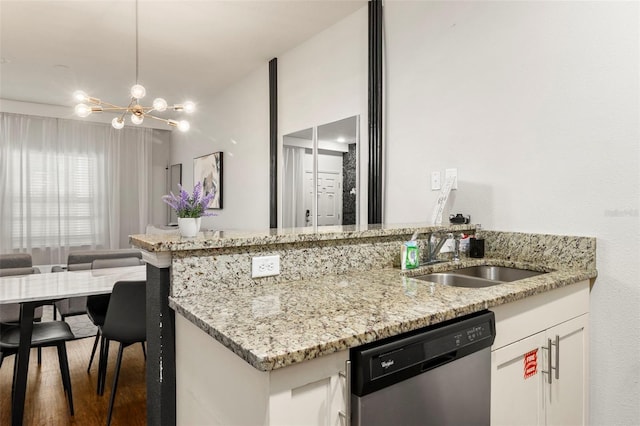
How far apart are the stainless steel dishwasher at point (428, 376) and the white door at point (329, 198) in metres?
2.13

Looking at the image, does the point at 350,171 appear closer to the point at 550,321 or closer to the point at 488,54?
the point at 488,54

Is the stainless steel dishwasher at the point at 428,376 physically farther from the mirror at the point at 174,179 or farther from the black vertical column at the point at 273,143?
the mirror at the point at 174,179

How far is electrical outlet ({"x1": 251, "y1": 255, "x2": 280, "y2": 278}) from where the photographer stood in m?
1.41

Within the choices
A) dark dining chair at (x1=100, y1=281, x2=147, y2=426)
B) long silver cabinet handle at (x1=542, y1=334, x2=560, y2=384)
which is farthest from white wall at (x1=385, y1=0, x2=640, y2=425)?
dark dining chair at (x1=100, y1=281, x2=147, y2=426)

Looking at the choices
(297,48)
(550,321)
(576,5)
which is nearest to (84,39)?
(297,48)

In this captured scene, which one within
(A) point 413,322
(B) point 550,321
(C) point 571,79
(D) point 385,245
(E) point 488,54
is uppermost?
(E) point 488,54

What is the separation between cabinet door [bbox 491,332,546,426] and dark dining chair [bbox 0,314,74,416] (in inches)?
87.2

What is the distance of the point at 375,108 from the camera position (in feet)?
9.38

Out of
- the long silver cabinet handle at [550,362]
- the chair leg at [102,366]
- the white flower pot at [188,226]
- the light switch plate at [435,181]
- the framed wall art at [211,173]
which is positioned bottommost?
the chair leg at [102,366]

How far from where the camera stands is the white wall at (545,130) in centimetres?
171

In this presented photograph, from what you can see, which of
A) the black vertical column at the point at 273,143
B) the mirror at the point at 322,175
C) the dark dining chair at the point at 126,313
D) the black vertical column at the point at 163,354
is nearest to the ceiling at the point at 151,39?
the black vertical column at the point at 273,143

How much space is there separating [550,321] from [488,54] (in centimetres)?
148

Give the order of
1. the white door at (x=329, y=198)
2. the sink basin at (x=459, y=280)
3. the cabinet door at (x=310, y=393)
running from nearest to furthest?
the cabinet door at (x=310, y=393)
the sink basin at (x=459, y=280)
the white door at (x=329, y=198)

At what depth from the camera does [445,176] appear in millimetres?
2459
